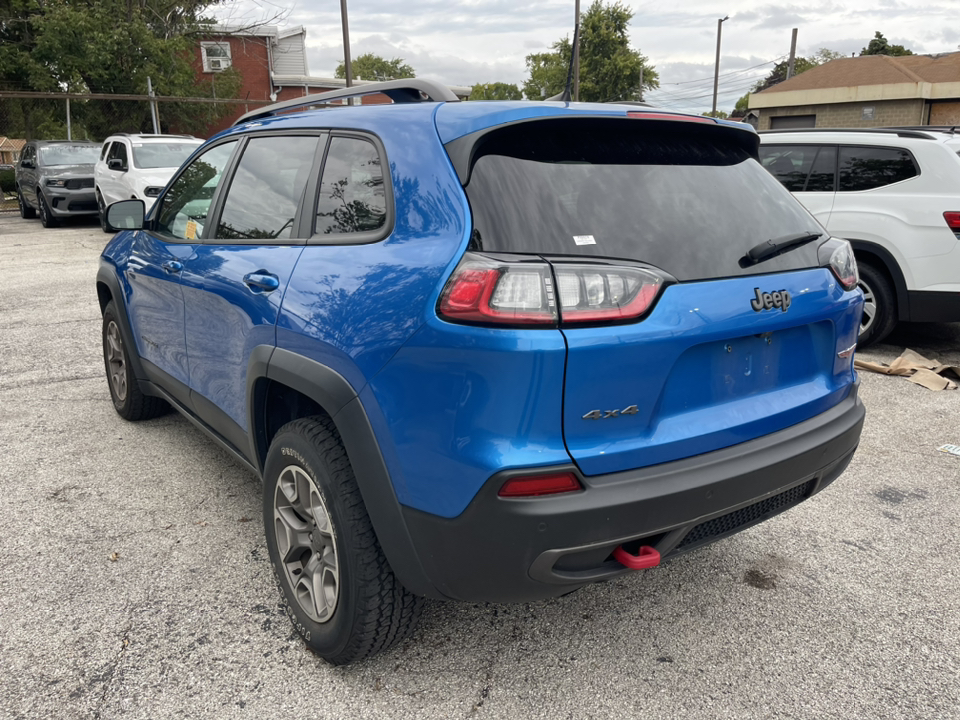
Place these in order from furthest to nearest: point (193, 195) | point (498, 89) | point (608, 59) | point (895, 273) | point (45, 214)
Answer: point (498, 89) → point (608, 59) → point (45, 214) → point (895, 273) → point (193, 195)

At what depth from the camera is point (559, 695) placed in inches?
94.0

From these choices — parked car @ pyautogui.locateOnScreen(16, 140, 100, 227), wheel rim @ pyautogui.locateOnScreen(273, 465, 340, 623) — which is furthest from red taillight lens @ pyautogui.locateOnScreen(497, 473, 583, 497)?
parked car @ pyautogui.locateOnScreen(16, 140, 100, 227)

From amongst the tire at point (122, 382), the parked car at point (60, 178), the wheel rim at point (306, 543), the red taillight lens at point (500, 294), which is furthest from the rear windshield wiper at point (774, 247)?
the parked car at point (60, 178)

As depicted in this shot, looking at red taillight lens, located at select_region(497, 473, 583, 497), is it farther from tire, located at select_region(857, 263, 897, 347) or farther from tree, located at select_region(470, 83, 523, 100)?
tree, located at select_region(470, 83, 523, 100)

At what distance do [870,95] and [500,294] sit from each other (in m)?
31.3

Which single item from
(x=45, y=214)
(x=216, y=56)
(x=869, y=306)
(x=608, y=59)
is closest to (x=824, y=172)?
(x=869, y=306)

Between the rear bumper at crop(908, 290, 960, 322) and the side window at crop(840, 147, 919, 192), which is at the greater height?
the side window at crop(840, 147, 919, 192)

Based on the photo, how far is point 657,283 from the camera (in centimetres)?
206

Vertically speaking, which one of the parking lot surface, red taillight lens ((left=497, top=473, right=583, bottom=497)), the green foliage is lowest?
the parking lot surface

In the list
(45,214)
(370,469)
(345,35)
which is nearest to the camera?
(370,469)

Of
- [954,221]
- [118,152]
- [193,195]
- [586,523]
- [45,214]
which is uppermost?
[193,195]

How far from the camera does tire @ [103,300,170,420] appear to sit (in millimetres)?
4559

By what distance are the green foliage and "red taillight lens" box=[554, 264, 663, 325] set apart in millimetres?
25633

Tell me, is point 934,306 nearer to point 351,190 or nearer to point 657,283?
point 657,283
